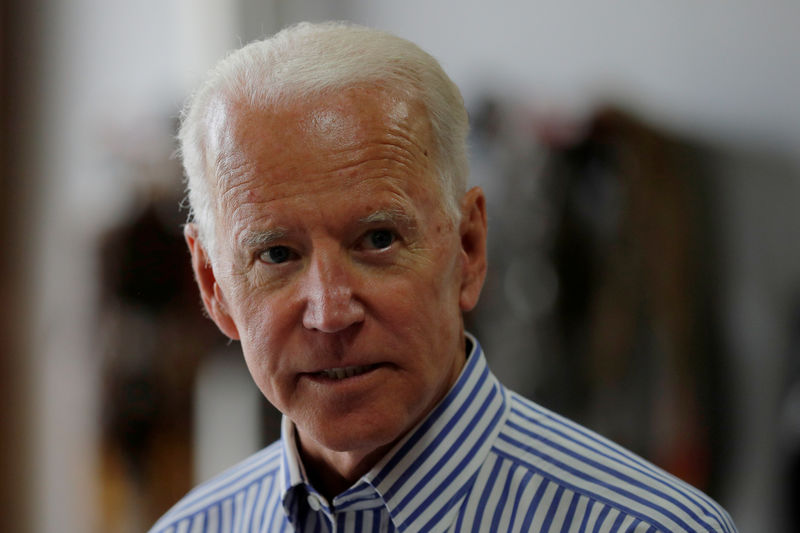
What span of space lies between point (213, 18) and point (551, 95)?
1.56m

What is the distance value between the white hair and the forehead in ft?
0.05

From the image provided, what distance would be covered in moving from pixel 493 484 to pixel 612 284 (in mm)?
1517

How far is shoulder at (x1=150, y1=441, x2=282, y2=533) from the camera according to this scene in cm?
137

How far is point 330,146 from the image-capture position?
3.50 feet

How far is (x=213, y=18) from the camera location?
3.91 m

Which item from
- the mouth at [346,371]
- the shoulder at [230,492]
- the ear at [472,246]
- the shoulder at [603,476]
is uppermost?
the ear at [472,246]

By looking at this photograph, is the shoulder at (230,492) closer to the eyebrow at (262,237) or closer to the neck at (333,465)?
the neck at (333,465)

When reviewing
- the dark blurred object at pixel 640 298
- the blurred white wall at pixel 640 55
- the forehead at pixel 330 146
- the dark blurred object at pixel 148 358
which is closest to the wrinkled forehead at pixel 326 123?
the forehead at pixel 330 146

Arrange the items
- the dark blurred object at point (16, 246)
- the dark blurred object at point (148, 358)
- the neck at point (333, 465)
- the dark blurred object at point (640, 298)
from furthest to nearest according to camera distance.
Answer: the dark blurred object at point (16, 246), the dark blurred object at point (148, 358), the dark blurred object at point (640, 298), the neck at point (333, 465)

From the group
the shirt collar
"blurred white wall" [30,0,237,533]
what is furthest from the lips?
"blurred white wall" [30,0,237,533]

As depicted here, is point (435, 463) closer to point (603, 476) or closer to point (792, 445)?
point (603, 476)

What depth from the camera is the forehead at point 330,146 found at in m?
1.07

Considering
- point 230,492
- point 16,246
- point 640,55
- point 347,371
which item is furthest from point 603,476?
point 16,246

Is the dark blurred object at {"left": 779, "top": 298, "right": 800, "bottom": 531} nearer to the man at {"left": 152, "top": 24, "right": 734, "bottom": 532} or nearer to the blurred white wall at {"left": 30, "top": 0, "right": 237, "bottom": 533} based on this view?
the man at {"left": 152, "top": 24, "right": 734, "bottom": 532}
